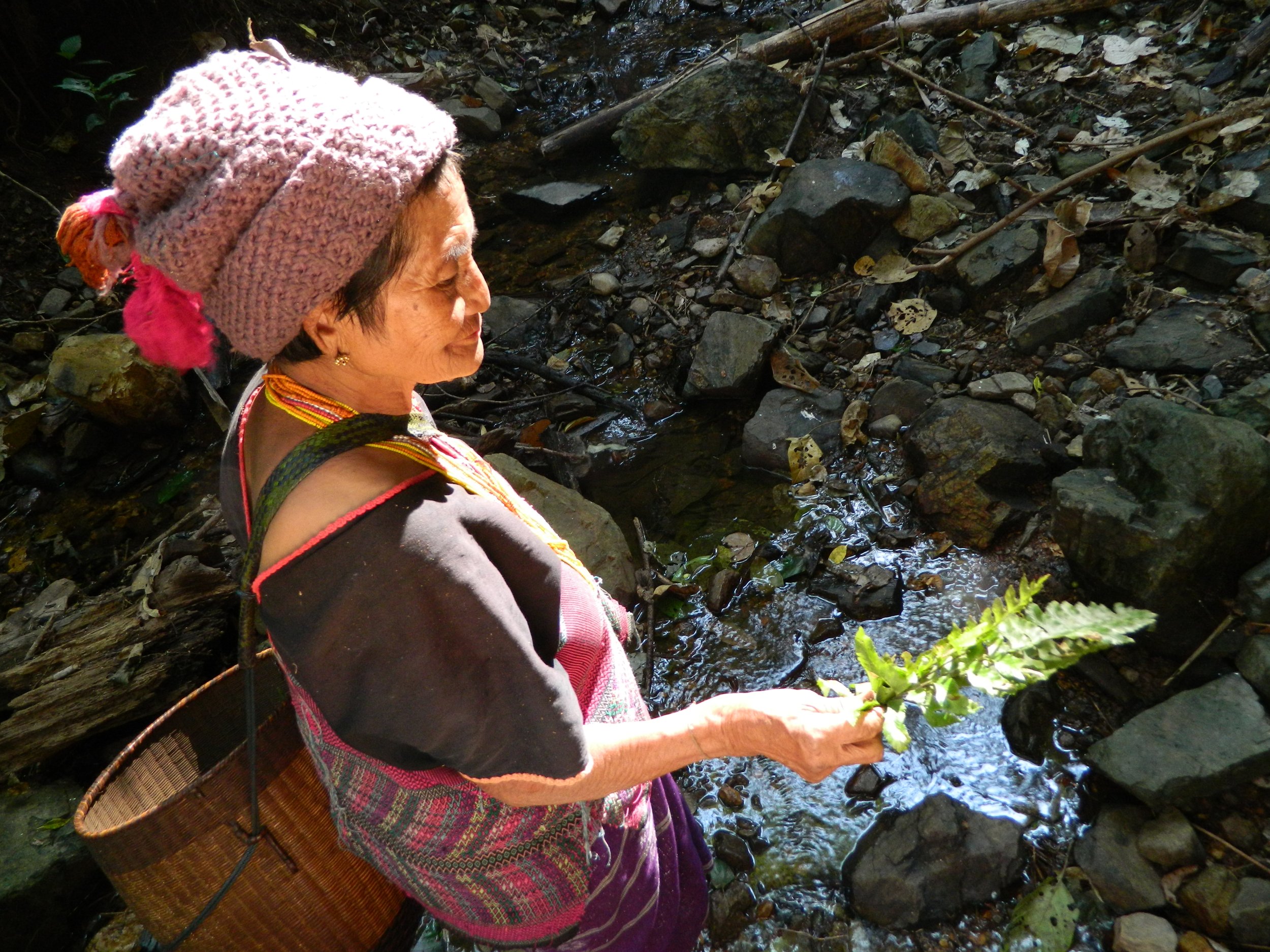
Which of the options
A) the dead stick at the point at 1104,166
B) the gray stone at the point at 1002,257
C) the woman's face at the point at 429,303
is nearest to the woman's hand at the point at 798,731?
the woman's face at the point at 429,303

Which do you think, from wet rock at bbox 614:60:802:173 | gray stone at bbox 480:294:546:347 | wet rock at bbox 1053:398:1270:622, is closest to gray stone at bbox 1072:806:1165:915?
wet rock at bbox 1053:398:1270:622

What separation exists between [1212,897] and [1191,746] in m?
0.38

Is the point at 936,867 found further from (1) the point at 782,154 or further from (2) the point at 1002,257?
(1) the point at 782,154

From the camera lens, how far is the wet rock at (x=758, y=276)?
4789 millimetres

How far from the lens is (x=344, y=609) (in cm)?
126

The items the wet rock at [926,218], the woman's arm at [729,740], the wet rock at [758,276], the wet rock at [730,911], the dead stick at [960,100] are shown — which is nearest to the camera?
the woman's arm at [729,740]

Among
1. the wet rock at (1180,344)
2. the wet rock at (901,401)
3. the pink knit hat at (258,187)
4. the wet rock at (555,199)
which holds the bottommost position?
the wet rock at (901,401)

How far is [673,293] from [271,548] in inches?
160

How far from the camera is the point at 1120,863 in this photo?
2363 millimetres

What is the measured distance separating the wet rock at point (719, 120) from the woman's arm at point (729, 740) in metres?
4.92

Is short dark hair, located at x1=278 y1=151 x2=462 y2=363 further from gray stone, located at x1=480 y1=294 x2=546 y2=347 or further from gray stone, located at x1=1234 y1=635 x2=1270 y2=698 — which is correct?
gray stone, located at x1=480 y1=294 x2=546 y2=347

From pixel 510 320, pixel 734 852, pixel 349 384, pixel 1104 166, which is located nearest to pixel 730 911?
pixel 734 852

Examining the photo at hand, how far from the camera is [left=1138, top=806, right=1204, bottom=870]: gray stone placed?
230 cm

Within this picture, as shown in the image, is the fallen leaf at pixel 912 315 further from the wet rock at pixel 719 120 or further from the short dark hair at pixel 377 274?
the short dark hair at pixel 377 274
